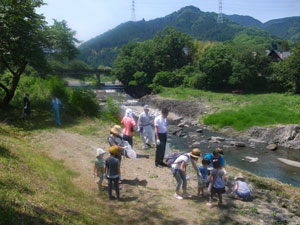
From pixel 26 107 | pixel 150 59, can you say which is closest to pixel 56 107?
pixel 26 107

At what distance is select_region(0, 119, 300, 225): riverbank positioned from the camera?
5086mm

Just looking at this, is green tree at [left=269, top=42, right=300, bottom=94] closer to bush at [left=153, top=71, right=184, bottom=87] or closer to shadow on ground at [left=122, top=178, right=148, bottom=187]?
bush at [left=153, top=71, right=184, bottom=87]

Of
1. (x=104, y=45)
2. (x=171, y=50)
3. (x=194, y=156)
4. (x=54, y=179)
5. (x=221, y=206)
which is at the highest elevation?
(x=104, y=45)

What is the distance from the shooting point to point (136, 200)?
A: 6.61m

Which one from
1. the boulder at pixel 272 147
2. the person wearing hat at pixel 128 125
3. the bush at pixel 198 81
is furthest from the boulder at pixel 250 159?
the bush at pixel 198 81

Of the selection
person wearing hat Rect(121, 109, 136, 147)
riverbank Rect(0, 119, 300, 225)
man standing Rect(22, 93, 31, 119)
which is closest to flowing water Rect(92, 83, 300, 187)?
riverbank Rect(0, 119, 300, 225)

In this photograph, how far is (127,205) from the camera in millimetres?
6340

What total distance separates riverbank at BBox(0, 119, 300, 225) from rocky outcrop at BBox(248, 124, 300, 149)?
12.1 metres

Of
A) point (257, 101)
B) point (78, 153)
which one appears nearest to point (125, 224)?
point (78, 153)

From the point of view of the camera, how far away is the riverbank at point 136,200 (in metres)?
5.09

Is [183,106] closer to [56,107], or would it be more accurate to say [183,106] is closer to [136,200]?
[56,107]

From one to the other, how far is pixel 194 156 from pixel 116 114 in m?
14.5

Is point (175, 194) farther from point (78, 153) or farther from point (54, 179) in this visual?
point (78, 153)

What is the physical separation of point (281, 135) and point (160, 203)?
17859 mm
